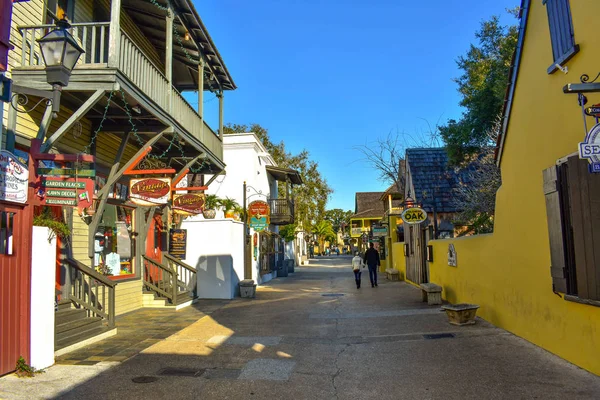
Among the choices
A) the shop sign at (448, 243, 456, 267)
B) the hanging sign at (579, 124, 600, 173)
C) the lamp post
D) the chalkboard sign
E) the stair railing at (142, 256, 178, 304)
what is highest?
the lamp post

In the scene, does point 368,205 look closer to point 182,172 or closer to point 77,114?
point 182,172

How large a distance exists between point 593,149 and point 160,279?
11971mm

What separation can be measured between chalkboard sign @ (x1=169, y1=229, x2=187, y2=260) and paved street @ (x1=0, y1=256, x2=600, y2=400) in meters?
→ 3.94

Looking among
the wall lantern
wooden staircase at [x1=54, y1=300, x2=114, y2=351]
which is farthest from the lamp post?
wooden staircase at [x1=54, y1=300, x2=114, y2=351]

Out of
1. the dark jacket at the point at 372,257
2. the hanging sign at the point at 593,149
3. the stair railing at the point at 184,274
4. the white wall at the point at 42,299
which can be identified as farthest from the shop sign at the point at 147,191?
the dark jacket at the point at 372,257

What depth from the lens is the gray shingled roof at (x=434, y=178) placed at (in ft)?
56.1

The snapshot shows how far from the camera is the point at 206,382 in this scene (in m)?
5.97

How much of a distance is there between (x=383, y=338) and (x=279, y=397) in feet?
11.7

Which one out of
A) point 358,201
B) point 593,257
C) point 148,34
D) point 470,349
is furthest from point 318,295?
point 358,201

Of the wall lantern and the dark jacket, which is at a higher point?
the wall lantern

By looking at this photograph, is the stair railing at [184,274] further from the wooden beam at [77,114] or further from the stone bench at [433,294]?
the stone bench at [433,294]

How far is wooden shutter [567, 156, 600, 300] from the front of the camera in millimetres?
5270

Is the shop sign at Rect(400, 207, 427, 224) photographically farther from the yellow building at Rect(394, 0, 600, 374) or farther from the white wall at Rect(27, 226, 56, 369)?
the white wall at Rect(27, 226, 56, 369)

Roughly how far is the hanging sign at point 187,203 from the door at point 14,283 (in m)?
6.79
